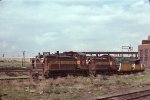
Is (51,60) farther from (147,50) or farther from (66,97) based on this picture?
(147,50)

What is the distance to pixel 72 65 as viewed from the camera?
34938 mm

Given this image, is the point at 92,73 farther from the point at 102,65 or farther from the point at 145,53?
the point at 145,53

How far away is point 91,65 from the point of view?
37.8 m

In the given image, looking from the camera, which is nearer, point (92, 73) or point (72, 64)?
point (72, 64)

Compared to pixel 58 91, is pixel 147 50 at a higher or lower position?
higher

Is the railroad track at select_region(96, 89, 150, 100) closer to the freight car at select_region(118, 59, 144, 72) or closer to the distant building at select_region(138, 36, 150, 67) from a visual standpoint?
the freight car at select_region(118, 59, 144, 72)

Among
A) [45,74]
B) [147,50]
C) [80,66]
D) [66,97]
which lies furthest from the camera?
Result: [147,50]

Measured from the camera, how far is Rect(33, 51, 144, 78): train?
3232 cm

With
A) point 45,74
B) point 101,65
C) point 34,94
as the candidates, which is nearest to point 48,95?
point 34,94

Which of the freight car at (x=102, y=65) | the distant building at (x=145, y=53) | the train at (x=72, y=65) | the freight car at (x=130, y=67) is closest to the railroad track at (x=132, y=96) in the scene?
the train at (x=72, y=65)

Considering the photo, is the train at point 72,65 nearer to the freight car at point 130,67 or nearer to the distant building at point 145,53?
the freight car at point 130,67

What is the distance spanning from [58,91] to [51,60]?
40.8 feet

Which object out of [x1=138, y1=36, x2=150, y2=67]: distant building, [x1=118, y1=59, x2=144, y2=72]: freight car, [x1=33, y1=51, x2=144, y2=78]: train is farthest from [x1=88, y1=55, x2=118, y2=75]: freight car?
[x1=138, y1=36, x2=150, y2=67]: distant building

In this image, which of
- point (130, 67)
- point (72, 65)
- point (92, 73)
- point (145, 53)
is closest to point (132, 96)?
point (72, 65)
